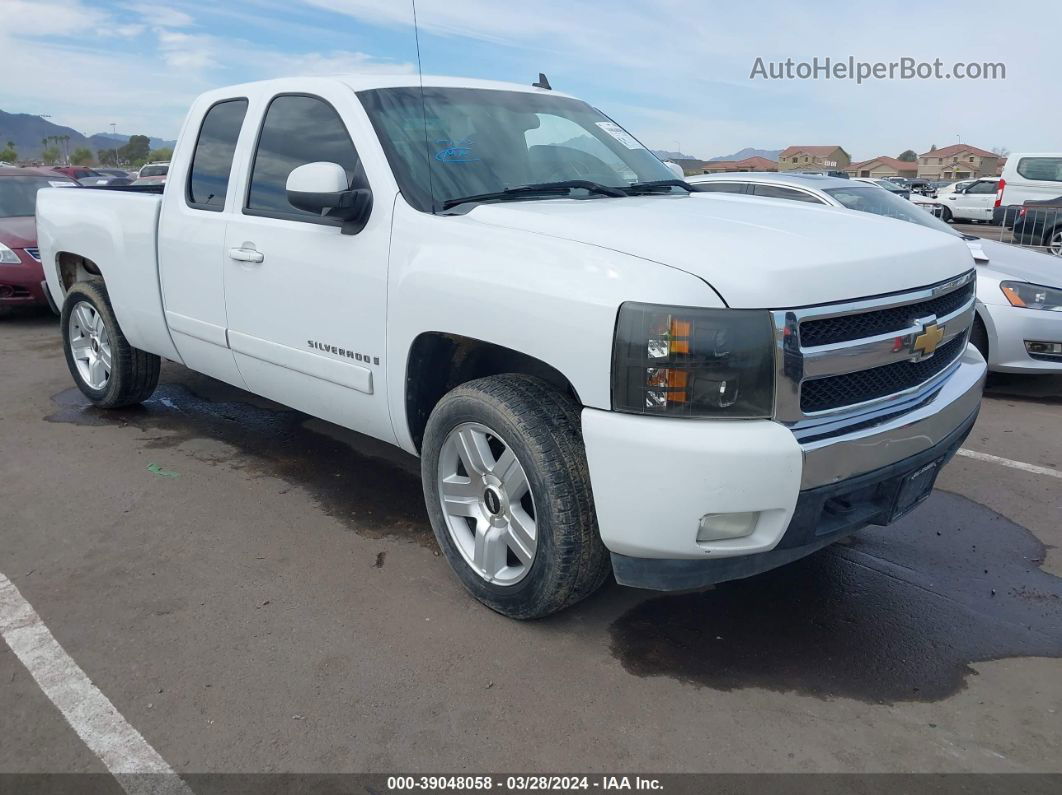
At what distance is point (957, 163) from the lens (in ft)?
299

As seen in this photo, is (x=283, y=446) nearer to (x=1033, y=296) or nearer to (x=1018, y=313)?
(x=1018, y=313)

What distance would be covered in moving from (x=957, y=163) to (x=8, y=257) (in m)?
98.9

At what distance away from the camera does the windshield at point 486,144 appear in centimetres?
345

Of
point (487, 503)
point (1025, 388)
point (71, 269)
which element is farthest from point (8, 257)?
point (1025, 388)

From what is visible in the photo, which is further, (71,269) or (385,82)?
(71,269)

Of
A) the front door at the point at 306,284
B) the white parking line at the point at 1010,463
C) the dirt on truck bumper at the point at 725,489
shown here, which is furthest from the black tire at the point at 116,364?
the white parking line at the point at 1010,463

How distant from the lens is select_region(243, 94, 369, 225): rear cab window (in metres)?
3.67

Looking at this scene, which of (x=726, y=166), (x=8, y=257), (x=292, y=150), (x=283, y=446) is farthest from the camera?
(x=726, y=166)

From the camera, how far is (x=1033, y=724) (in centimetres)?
265

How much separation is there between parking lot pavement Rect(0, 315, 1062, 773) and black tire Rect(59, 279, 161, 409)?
0.92 meters

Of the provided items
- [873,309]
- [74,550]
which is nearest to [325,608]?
[74,550]

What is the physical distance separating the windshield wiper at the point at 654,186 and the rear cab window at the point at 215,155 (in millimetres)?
1947

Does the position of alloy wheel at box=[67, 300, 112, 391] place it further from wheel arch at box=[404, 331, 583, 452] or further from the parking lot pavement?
wheel arch at box=[404, 331, 583, 452]

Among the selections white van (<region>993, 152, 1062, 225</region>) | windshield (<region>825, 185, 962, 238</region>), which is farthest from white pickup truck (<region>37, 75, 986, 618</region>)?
white van (<region>993, 152, 1062, 225</region>)
